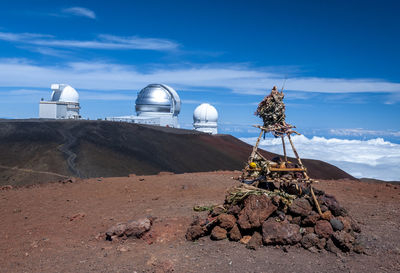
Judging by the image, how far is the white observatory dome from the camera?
152ft

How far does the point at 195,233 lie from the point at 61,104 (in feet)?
129

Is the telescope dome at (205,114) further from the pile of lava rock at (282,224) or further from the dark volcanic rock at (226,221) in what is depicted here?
the dark volcanic rock at (226,221)

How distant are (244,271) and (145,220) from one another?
2.97 metres

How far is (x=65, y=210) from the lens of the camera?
11.1 meters

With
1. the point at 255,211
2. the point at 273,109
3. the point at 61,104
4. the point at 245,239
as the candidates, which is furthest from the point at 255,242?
the point at 61,104

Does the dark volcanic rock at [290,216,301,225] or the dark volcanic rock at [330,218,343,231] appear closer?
the dark volcanic rock at [330,218,343,231]

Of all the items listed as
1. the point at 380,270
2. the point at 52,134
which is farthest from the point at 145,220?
the point at 52,134

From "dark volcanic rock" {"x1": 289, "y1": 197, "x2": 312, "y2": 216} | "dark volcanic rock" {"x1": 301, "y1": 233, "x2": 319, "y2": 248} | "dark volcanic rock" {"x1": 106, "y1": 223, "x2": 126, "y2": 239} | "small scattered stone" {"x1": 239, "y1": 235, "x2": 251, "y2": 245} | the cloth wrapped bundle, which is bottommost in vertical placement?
"dark volcanic rock" {"x1": 106, "y1": 223, "x2": 126, "y2": 239}

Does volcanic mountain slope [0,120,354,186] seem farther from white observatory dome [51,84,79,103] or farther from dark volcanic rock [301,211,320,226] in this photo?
white observatory dome [51,84,79,103]

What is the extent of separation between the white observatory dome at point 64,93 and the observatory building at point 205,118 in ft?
55.1

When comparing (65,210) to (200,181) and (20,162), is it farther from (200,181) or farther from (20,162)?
(20,162)

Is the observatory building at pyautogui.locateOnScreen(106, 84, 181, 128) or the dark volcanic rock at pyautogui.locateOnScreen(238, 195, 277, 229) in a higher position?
the observatory building at pyautogui.locateOnScreen(106, 84, 181, 128)

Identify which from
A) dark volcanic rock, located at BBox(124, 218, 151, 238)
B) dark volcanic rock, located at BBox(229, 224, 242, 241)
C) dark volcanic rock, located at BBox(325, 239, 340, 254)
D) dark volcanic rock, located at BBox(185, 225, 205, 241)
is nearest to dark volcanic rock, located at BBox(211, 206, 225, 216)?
dark volcanic rock, located at BBox(185, 225, 205, 241)

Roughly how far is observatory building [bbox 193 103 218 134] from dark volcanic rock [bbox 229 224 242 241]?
44.3 meters
